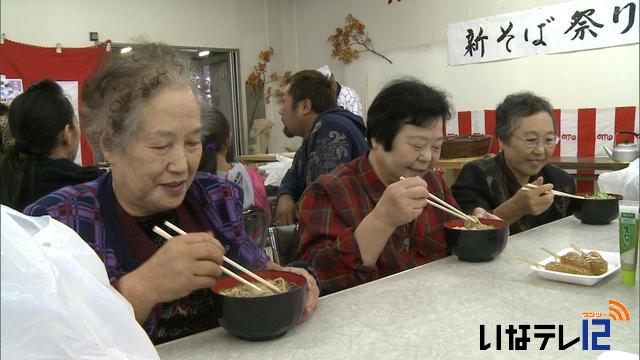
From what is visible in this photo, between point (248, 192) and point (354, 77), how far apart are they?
146 inches

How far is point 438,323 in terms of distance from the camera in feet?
3.32

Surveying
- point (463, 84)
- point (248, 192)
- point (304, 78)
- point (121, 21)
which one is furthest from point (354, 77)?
point (248, 192)

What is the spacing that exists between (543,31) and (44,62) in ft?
14.7

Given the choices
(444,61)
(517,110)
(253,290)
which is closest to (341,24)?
(444,61)

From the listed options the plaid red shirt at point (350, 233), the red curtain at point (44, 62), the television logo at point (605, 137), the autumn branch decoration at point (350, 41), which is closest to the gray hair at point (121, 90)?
the plaid red shirt at point (350, 233)

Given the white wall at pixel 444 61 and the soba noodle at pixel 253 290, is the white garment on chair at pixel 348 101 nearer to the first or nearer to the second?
the white wall at pixel 444 61

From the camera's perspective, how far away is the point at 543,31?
443 centimetres

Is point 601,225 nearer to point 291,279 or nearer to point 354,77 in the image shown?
point 291,279

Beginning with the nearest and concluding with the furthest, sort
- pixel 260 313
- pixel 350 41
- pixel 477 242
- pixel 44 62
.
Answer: pixel 260 313
pixel 477 242
pixel 44 62
pixel 350 41

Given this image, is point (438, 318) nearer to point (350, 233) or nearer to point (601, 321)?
point (601, 321)

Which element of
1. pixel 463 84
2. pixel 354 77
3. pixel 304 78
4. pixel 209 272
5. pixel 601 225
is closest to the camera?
pixel 209 272

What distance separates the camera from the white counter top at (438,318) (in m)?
0.90

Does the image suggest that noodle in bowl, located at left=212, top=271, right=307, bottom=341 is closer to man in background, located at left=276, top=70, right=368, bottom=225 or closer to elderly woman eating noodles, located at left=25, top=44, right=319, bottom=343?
elderly woman eating noodles, located at left=25, top=44, right=319, bottom=343

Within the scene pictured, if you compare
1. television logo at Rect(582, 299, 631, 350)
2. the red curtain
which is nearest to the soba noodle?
television logo at Rect(582, 299, 631, 350)
